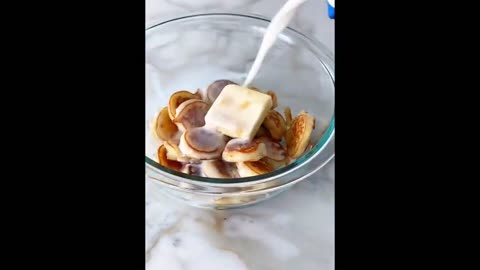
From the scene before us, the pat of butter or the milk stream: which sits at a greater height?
the milk stream

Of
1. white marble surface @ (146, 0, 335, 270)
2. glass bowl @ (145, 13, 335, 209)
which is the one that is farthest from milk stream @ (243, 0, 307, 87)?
white marble surface @ (146, 0, 335, 270)

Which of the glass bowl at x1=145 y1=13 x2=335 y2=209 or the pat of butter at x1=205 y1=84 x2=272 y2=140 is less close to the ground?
the glass bowl at x1=145 y1=13 x2=335 y2=209

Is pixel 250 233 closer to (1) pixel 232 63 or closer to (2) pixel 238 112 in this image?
(2) pixel 238 112

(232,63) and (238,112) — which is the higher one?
(232,63)

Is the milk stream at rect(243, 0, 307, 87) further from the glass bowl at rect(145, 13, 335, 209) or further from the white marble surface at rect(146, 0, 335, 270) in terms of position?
the white marble surface at rect(146, 0, 335, 270)

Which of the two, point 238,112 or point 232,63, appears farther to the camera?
point 232,63

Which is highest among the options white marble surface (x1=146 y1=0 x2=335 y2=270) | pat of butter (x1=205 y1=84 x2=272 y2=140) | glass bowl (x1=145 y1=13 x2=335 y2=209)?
glass bowl (x1=145 y1=13 x2=335 y2=209)

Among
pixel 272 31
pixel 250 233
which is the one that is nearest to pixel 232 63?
pixel 272 31

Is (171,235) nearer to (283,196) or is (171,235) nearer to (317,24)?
(283,196)
